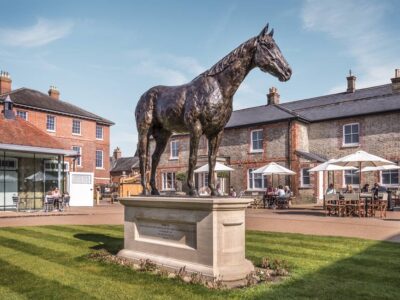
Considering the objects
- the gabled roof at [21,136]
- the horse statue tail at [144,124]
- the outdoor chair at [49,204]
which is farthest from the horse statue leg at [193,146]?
the gabled roof at [21,136]

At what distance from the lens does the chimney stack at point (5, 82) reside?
107 feet

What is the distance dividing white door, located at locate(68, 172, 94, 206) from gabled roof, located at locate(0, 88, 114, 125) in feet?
32.2

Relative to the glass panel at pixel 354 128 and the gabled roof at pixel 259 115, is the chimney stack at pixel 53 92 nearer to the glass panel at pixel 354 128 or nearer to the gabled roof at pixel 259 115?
the gabled roof at pixel 259 115

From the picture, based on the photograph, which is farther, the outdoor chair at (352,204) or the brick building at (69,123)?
the brick building at (69,123)

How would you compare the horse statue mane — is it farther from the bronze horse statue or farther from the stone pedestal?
the stone pedestal

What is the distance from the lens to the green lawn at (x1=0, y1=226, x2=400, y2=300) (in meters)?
4.77

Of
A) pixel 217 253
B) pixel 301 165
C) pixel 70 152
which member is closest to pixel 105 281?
pixel 217 253

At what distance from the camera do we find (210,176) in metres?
6.21

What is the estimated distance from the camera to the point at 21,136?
20734 millimetres

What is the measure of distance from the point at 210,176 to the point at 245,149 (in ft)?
73.5

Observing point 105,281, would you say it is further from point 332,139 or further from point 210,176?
point 332,139

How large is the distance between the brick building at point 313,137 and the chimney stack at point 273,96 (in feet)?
1.94

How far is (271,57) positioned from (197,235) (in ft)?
9.48

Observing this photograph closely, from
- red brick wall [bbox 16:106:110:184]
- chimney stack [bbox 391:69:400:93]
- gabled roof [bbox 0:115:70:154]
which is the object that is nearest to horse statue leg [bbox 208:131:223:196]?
gabled roof [bbox 0:115:70:154]
